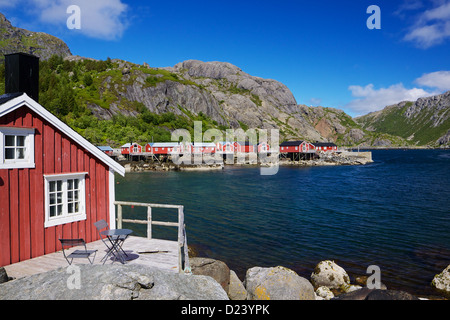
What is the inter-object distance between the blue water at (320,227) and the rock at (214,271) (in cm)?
457

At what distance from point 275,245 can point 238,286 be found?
992cm

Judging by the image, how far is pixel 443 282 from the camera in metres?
14.3

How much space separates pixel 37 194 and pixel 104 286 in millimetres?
6134

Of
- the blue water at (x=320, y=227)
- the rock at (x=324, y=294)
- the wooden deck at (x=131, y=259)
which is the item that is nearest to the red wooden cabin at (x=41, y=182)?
the wooden deck at (x=131, y=259)

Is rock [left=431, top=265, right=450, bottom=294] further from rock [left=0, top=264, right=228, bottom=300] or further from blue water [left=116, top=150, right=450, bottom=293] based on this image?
rock [left=0, top=264, right=228, bottom=300]

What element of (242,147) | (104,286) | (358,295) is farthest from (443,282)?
(242,147)

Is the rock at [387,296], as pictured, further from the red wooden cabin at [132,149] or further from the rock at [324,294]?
the red wooden cabin at [132,149]

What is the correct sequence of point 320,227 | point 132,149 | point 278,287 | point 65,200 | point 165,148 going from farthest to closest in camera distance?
point 165,148
point 132,149
point 320,227
point 65,200
point 278,287

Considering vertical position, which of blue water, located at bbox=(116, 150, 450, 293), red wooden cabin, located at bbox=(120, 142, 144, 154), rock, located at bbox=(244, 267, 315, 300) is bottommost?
blue water, located at bbox=(116, 150, 450, 293)

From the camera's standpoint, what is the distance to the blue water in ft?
58.7

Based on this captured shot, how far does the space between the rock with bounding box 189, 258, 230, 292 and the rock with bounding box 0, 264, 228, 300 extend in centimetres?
469

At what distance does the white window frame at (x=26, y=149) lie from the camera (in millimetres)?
9602

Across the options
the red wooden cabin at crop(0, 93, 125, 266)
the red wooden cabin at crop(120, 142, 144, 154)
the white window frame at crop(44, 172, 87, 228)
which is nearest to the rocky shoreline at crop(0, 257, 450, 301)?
the red wooden cabin at crop(0, 93, 125, 266)

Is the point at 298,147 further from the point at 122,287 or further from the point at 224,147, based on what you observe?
the point at 122,287
